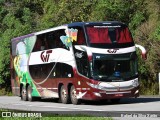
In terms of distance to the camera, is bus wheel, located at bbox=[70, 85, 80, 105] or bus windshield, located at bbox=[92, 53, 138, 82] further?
bus wheel, located at bbox=[70, 85, 80, 105]

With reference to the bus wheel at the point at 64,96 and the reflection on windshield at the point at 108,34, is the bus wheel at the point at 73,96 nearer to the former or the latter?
the bus wheel at the point at 64,96

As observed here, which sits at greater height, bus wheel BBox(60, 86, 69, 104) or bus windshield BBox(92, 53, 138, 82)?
bus windshield BBox(92, 53, 138, 82)

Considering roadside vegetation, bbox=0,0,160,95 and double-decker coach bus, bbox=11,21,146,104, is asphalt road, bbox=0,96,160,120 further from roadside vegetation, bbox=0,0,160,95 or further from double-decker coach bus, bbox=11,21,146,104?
roadside vegetation, bbox=0,0,160,95

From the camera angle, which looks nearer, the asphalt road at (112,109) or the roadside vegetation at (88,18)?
the asphalt road at (112,109)

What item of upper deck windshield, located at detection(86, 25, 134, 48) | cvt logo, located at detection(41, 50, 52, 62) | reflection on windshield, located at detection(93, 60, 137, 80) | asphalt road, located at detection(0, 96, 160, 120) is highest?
upper deck windshield, located at detection(86, 25, 134, 48)

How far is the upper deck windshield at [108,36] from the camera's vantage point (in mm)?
22922

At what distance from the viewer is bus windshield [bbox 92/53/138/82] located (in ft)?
74.7

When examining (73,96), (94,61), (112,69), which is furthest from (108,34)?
(73,96)

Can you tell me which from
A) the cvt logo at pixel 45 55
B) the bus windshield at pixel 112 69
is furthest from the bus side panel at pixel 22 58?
the bus windshield at pixel 112 69

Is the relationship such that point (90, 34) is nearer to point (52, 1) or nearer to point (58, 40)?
point (58, 40)

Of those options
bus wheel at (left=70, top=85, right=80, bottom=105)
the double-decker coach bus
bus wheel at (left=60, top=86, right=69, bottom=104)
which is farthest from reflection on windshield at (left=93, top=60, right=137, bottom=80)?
bus wheel at (left=60, top=86, right=69, bottom=104)

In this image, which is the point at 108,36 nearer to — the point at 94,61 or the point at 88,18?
the point at 94,61

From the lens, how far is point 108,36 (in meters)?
23.2

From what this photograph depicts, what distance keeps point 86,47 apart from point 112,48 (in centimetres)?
118
